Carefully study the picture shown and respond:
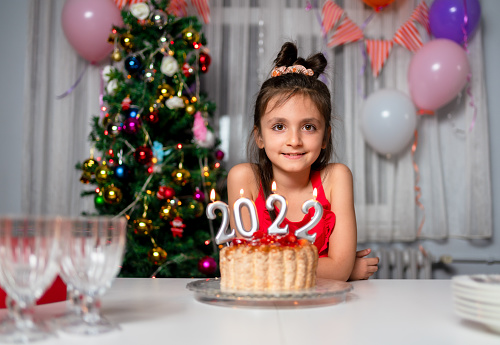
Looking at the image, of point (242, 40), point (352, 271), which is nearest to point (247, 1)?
point (242, 40)

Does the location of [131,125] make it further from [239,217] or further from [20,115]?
[239,217]

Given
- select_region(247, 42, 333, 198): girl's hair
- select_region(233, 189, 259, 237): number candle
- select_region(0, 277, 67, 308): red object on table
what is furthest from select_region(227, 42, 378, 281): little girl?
select_region(0, 277, 67, 308): red object on table

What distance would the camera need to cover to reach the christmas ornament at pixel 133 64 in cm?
283

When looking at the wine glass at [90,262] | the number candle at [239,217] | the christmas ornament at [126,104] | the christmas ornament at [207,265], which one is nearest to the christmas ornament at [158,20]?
the christmas ornament at [126,104]

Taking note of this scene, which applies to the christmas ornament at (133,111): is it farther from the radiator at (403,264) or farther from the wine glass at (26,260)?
the wine glass at (26,260)

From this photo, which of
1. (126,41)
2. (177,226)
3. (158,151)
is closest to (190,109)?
(158,151)

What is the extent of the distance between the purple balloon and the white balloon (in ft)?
1.56

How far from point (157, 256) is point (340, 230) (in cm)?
131

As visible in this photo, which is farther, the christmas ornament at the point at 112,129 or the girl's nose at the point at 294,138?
the christmas ornament at the point at 112,129

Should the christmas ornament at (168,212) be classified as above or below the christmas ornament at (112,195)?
below

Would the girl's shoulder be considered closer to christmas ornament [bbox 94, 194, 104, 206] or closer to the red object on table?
the red object on table

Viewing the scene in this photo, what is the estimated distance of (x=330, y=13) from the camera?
11.0 ft

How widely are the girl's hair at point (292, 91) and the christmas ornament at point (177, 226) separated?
0.89m

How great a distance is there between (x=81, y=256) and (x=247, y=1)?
117 inches
